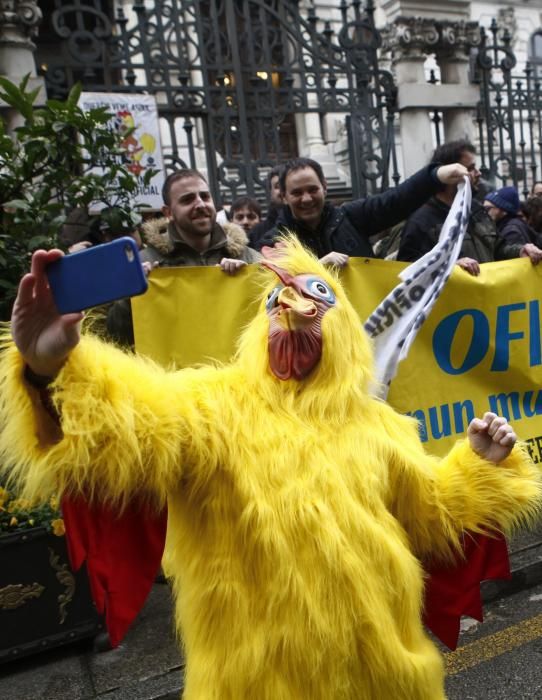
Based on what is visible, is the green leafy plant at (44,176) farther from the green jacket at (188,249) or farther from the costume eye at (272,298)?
the costume eye at (272,298)

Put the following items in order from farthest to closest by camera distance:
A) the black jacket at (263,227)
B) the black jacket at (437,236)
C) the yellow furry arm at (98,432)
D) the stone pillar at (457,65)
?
the stone pillar at (457,65) → the black jacket at (263,227) → the black jacket at (437,236) → the yellow furry arm at (98,432)

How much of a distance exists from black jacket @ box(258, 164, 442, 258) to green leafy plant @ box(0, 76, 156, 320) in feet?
3.07

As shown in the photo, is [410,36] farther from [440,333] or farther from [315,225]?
[440,333]

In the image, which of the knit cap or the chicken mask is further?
the knit cap

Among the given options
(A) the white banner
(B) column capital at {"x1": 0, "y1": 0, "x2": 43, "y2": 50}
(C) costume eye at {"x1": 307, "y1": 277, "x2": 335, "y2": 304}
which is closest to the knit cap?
(A) the white banner

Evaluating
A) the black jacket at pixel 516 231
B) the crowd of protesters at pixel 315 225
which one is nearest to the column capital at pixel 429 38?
the black jacket at pixel 516 231

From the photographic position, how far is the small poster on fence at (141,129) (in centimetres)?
701

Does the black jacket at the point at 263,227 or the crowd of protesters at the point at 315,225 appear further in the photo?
the black jacket at the point at 263,227

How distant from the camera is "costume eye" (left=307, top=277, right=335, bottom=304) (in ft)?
5.78

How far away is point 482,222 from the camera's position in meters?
4.31

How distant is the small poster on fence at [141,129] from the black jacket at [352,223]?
12.0 feet

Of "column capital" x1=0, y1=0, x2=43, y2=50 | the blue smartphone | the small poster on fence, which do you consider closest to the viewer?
Result: the blue smartphone

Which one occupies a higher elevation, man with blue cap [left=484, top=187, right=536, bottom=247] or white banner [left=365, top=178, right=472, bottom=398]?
man with blue cap [left=484, top=187, right=536, bottom=247]

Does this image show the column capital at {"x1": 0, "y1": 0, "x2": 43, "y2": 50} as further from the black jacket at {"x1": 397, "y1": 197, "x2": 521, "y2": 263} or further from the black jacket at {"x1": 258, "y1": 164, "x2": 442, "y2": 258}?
the black jacket at {"x1": 397, "y1": 197, "x2": 521, "y2": 263}
